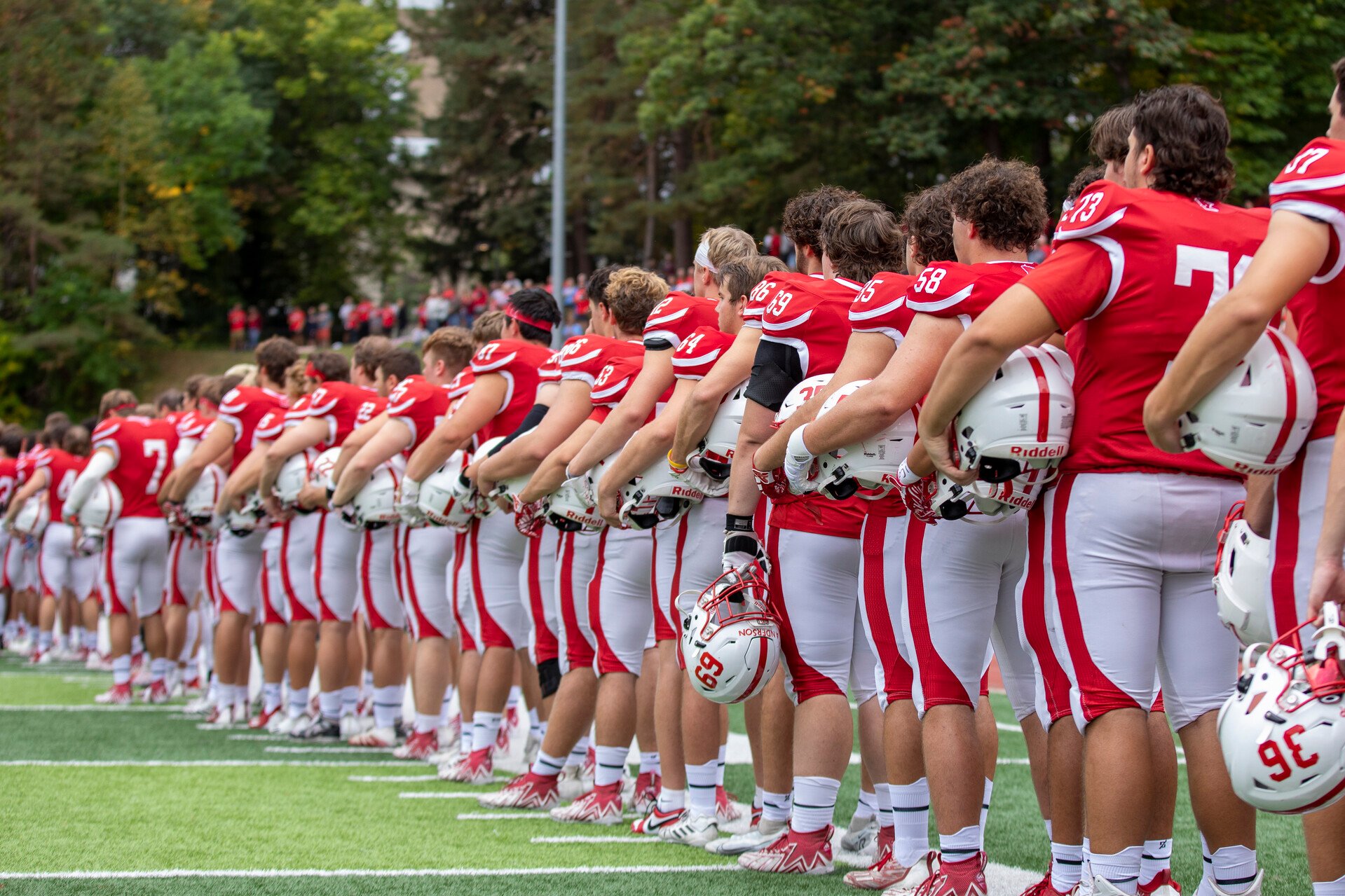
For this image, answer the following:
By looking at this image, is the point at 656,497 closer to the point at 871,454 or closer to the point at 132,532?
the point at 871,454

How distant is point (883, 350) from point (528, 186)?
4054 centimetres

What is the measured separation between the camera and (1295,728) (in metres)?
2.79

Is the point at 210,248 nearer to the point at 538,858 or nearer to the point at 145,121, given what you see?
the point at 145,121

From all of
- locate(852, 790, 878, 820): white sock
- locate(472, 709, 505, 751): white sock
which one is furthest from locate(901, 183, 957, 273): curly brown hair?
locate(472, 709, 505, 751): white sock

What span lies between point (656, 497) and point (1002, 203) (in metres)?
1.78

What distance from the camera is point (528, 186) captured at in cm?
4388

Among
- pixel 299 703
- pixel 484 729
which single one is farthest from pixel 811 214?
pixel 299 703

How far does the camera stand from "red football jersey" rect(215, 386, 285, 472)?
8930mm

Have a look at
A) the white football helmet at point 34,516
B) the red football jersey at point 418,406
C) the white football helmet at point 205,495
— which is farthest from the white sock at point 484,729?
the white football helmet at point 34,516

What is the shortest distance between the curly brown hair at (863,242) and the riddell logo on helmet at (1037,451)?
1464 millimetres

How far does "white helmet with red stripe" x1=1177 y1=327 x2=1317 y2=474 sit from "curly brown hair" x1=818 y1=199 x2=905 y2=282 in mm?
1902

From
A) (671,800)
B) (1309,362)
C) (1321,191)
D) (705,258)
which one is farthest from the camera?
(705,258)

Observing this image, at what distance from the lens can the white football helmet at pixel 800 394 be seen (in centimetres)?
452

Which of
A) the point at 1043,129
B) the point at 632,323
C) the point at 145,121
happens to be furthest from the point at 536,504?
the point at 145,121
